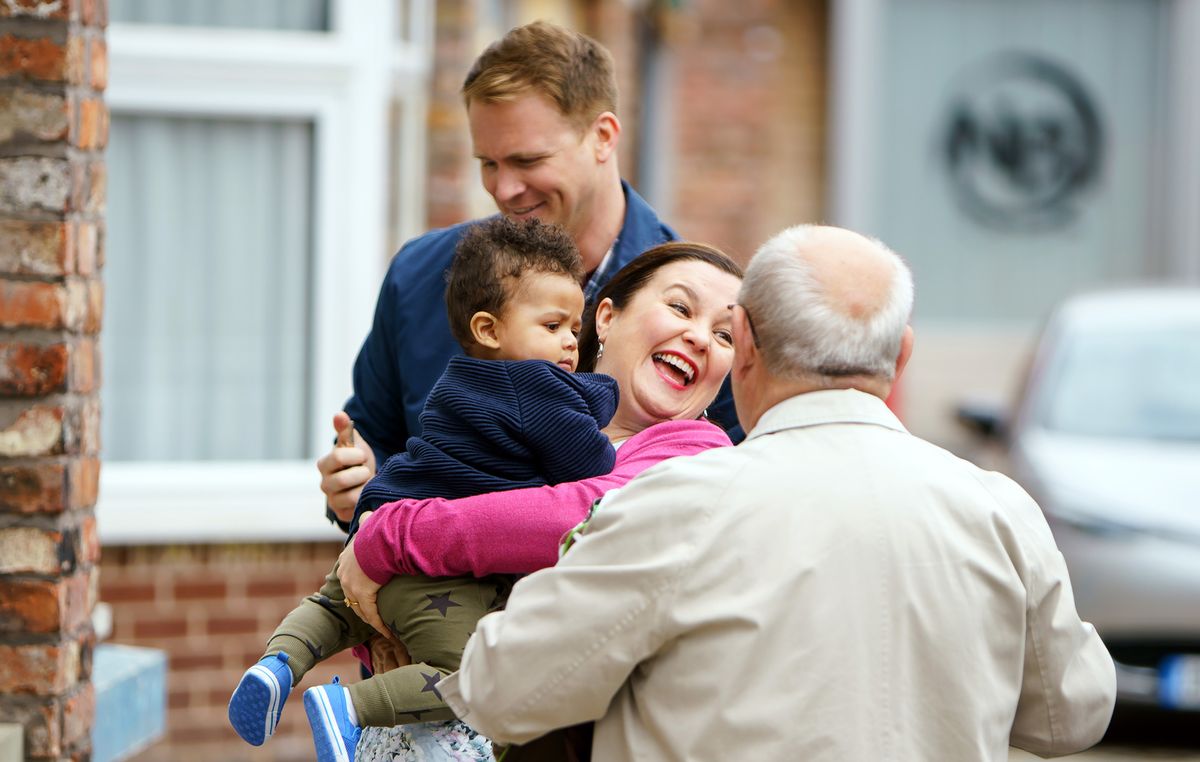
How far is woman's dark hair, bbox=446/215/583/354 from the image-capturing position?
2.73 metres

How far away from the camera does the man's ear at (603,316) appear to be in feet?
9.63

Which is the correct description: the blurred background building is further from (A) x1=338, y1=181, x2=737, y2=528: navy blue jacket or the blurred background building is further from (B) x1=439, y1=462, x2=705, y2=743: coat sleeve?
(B) x1=439, y1=462, x2=705, y2=743: coat sleeve

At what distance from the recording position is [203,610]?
5.56 m

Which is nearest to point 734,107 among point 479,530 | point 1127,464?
point 1127,464

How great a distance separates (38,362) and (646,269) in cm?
121

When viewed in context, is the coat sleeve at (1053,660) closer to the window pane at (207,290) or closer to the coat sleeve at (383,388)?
the coat sleeve at (383,388)

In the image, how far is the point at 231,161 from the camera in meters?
5.73

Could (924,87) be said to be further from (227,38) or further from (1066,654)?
(1066,654)

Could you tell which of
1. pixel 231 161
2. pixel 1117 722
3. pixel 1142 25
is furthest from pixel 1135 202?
pixel 231 161

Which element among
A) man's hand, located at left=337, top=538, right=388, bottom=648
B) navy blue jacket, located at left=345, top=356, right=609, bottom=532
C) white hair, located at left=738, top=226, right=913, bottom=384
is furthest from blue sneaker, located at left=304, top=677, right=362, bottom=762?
white hair, located at left=738, top=226, right=913, bottom=384

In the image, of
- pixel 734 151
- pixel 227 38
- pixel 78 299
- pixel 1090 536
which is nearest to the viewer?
pixel 78 299

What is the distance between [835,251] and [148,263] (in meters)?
3.80

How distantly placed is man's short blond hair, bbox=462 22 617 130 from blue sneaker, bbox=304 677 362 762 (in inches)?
47.4

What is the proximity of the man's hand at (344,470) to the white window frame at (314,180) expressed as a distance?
2445 millimetres
